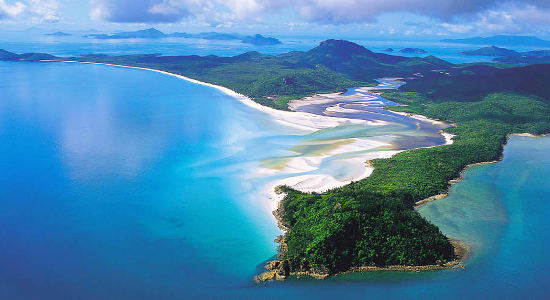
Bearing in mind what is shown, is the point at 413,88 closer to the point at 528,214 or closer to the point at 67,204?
the point at 528,214

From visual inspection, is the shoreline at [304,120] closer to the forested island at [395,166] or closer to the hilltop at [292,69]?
the hilltop at [292,69]

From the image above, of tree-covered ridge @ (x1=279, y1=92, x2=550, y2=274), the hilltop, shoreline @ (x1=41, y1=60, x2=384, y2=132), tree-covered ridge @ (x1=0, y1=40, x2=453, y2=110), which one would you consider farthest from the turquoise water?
the hilltop

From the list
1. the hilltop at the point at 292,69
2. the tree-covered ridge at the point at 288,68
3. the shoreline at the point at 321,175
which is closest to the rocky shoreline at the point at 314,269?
the shoreline at the point at 321,175

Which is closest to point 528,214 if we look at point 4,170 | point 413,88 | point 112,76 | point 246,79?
point 4,170

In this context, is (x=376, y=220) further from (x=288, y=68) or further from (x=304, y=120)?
(x=288, y=68)

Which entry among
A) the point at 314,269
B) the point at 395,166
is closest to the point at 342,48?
the point at 395,166

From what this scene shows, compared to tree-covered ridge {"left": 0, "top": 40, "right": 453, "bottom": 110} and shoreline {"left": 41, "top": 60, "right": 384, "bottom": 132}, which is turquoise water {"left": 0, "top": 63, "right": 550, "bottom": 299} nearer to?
shoreline {"left": 41, "top": 60, "right": 384, "bottom": 132}
